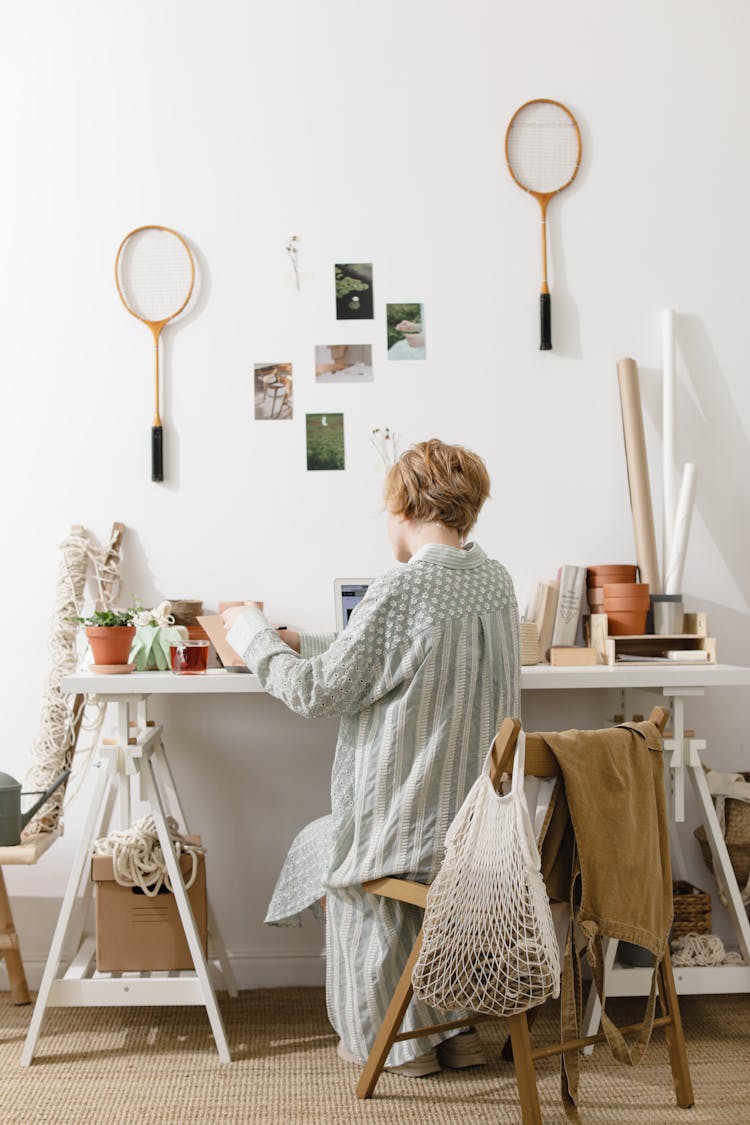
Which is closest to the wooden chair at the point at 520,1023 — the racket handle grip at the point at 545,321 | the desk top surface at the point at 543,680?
the desk top surface at the point at 543,680

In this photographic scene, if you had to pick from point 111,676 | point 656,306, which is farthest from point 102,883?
point 656,306

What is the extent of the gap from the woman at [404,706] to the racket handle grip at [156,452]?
71 cm

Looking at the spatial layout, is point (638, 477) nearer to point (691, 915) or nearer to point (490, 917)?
point (691, 915)

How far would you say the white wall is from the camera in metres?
2.87

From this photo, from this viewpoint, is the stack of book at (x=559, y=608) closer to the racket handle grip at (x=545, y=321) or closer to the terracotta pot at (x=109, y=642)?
the racket handle grip at (x=545, y=321)

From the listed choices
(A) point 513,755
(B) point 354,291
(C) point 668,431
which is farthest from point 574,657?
(B) point 354,291

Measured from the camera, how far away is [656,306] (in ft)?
9.57

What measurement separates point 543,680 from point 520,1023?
77 centimetres

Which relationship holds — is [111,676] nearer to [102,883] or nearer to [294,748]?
[102,883]

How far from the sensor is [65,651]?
278cm

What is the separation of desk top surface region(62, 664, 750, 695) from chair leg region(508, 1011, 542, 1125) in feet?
2.45

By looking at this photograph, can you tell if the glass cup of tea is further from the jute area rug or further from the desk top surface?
the jute area rug

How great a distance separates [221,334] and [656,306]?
47.2 inches

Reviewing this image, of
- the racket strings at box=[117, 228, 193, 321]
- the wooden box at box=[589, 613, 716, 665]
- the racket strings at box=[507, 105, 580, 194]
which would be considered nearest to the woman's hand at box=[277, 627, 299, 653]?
the wooden box at box=[589, 613, 716, 665]
